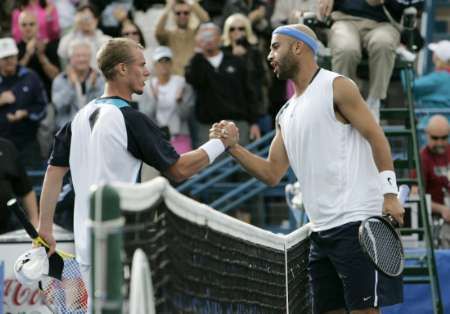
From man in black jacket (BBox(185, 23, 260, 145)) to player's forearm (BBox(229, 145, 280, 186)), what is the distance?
585cm

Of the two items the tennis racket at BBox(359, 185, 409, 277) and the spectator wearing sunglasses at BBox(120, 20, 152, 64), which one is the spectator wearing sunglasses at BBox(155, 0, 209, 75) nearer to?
the spectator wearing sunglasses at BBox(120, 20, 152, 64)

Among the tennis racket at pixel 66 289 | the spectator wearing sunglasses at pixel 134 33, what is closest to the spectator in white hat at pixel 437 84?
the spectator wearing sunglasses at pixel 134 33

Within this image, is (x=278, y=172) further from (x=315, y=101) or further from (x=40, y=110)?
(x=40, y=110)

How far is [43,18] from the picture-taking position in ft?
50.1

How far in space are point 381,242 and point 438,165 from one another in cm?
534

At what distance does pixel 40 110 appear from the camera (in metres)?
14.2

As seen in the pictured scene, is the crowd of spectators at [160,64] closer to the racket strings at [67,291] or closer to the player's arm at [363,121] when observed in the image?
the racket strings at [67,291]

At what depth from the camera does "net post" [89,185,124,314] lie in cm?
436

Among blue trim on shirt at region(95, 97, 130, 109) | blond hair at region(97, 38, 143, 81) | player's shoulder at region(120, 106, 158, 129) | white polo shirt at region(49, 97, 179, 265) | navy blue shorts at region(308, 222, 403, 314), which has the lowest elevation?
navy blue shorts at region(308, 222, 403, 314)

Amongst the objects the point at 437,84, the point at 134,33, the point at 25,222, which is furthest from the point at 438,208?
the point at 25,222

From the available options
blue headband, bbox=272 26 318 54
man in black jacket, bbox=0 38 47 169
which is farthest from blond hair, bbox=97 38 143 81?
man in black jacket, bbox=0 38 47 169

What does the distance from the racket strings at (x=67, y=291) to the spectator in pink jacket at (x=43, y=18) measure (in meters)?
7.51

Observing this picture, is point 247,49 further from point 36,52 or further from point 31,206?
point 31,206

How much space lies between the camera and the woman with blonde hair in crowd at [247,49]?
1426 centimetres
